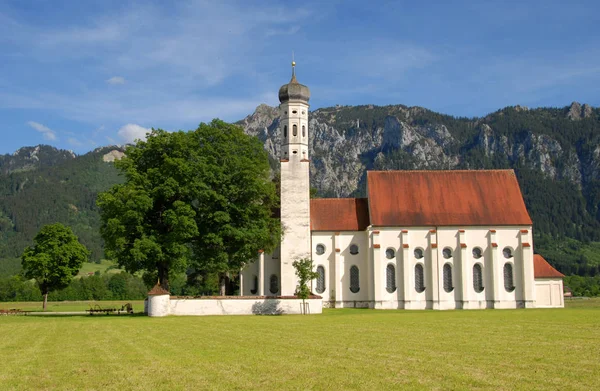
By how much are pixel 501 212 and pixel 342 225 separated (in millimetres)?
13167

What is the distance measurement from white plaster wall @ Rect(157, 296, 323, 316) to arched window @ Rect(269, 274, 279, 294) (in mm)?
8993

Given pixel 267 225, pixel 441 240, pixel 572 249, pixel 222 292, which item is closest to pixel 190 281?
pixel 222 292

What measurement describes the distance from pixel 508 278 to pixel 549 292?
506cm

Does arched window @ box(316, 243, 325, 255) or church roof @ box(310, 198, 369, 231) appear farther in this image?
church roof @ box(310, 198, 369, 231)

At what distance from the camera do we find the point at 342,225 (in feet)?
182

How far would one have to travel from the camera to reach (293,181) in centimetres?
5425

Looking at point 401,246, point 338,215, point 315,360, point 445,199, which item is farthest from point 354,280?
point 315,360

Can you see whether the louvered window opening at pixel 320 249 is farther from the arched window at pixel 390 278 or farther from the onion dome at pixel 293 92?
the onion dome at pixel 293 92

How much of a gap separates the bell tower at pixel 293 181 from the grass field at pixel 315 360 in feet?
87.0

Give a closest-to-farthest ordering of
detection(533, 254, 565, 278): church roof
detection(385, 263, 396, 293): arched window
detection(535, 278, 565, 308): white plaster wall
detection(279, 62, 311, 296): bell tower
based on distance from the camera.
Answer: detection(279, 62, 311, 296): bell tower < detection(385, 263, 396, 293): arched window < detection(535, 278, 565, 308): white plaster wall < detection(533, 254, 565, 278): church roof

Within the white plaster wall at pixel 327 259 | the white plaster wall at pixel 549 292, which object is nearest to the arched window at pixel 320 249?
the white plaster wall at pixel 327 259

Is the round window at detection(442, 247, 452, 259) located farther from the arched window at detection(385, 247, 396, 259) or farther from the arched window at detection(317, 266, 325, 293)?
the arched window at detection(317, 266, 325, 293)

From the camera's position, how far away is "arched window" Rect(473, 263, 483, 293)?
54.2 meters

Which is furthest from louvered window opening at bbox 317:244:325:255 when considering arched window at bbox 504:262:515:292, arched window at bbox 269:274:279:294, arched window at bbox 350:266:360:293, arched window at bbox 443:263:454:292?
arched window at bbox 504:262:515:292
